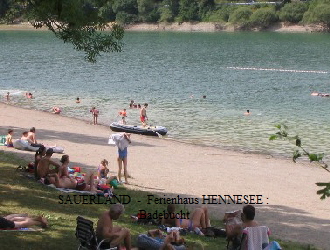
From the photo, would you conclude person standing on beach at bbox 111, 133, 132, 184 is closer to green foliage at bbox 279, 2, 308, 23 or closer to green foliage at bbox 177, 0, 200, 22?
green foliage at bbox 279, 2, 308, 23

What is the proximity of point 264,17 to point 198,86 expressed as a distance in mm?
79062

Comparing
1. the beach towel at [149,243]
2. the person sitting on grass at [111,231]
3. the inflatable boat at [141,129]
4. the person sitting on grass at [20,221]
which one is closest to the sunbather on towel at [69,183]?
the person sitting on grass at [20,221]

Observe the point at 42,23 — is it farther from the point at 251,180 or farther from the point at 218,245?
the point at 251,180

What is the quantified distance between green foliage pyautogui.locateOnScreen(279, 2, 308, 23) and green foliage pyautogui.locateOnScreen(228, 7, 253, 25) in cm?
711

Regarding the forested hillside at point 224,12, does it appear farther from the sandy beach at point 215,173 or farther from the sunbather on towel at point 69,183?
the sunbather on towel at point 69,183

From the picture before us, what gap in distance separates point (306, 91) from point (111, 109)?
1656cm

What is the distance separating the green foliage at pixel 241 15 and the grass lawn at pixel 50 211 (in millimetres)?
119645

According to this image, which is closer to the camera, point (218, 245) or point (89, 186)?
point (218, 245)

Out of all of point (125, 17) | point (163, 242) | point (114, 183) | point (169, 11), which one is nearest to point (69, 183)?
point (114, 183)

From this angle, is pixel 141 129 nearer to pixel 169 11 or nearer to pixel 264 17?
pixel 264 17

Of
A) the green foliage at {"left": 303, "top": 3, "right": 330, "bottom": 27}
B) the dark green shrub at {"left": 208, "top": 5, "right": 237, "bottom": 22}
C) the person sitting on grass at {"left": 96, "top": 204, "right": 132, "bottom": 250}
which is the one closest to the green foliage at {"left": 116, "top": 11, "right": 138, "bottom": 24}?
the dark green shrub at {"left": 208, "top": 5, "right": 237, "bottom": 22}

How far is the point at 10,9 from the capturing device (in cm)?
1505

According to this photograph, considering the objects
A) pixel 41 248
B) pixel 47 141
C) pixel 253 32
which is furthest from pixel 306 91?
pixel 253 32

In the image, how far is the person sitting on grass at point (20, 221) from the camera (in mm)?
10633
